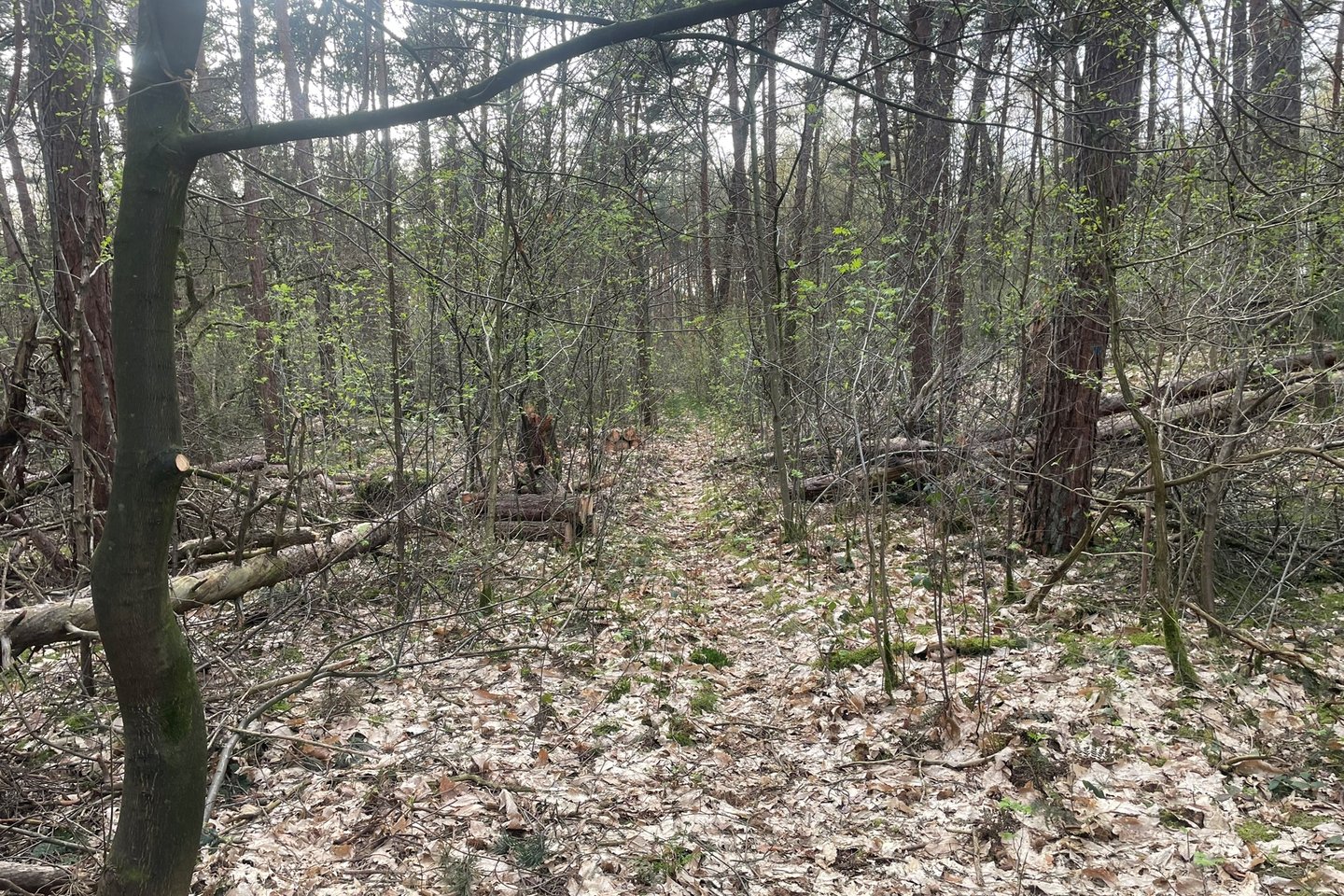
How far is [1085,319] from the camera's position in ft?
18.2

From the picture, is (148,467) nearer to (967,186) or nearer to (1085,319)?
(1085,319)

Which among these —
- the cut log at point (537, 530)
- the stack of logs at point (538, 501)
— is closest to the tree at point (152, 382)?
the stack of logs at point (538, 501)

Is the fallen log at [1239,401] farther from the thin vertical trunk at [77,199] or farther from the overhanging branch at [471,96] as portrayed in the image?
the thin vertical trunk at [77,199]

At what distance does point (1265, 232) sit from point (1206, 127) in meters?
0.71

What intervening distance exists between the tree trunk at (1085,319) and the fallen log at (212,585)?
206 inches

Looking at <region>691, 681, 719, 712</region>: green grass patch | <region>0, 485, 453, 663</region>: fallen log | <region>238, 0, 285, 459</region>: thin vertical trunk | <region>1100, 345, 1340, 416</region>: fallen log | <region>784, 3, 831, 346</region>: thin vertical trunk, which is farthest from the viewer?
<region>238, 0, 285, 459</region>: thin vertical trunk

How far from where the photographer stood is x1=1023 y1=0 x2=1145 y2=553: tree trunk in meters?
4.69

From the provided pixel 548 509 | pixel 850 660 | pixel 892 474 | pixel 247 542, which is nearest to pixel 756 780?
pixel 850 660

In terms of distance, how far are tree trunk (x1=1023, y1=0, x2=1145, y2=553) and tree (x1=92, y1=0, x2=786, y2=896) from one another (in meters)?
4.06

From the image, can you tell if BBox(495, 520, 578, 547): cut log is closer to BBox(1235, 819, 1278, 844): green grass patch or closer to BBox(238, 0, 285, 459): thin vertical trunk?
BBox(238, 0, 285, 459): thin vertical trunk

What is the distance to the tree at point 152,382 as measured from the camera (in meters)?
1.88

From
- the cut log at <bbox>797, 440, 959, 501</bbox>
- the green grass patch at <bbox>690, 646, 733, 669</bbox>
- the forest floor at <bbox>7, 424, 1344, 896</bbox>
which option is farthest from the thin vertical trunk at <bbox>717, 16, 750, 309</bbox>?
the forest floor at <bbox>7, 424, 1344, 896</bbox>

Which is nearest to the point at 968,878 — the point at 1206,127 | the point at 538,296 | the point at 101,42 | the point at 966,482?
the point at 966,482

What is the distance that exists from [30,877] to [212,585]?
2188mm
